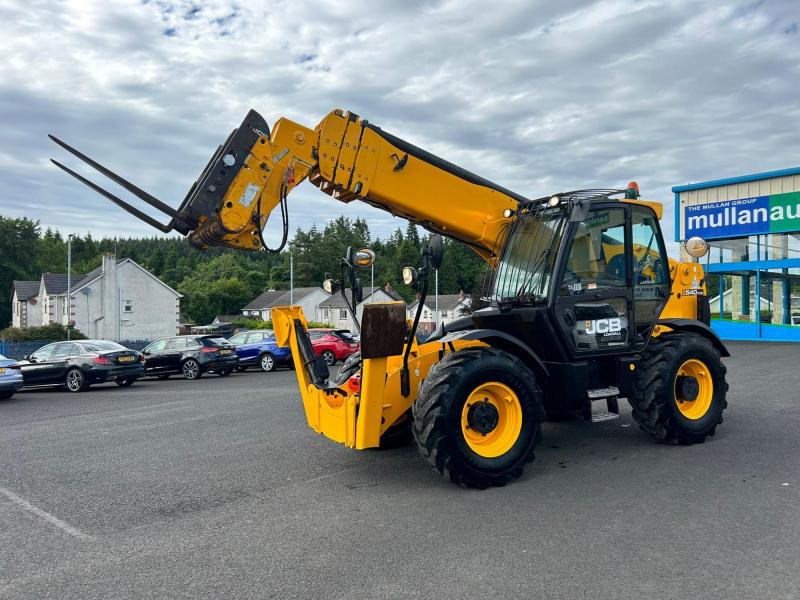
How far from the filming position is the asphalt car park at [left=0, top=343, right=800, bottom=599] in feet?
12.6

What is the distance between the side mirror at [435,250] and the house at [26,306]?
55.9 metres

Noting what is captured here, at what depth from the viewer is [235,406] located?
11805 millimetres

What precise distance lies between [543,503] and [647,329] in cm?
284

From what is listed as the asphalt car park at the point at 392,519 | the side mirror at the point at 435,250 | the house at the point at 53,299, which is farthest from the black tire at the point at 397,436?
the house at the point at 53,299

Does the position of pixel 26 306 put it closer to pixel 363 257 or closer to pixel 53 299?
pixel 53 299

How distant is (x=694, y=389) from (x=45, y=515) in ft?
22.2

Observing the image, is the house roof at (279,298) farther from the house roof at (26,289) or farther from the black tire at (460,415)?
the black tire at (460,415)

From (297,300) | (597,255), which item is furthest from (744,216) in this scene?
(297,300)

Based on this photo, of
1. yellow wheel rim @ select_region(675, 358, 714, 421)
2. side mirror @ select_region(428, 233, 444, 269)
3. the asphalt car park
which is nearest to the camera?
the asphalt car park

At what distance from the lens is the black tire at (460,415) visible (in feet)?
17.7

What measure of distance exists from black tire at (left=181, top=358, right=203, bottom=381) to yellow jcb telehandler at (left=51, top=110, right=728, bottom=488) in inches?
546

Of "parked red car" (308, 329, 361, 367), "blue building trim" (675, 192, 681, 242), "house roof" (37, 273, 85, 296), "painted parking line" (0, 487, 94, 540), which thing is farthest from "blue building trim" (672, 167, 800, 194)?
"house roof" (37, 273, 85, 296)

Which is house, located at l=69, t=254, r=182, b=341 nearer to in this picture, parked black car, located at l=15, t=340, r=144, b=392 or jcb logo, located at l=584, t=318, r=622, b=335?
parked black car, located at l=15, t=340, r=144, b=392

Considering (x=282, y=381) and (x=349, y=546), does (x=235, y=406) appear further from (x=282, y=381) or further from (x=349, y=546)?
(x=349, y=546)
